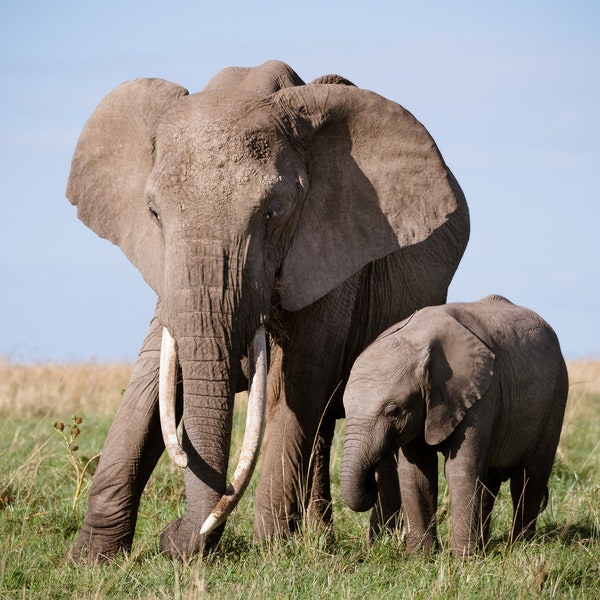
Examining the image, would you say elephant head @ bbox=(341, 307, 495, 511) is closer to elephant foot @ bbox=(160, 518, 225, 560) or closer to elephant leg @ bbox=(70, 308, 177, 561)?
elephant foot @ bbox=(160, 518, 225, 560)

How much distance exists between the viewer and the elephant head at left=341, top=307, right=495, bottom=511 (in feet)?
21.1

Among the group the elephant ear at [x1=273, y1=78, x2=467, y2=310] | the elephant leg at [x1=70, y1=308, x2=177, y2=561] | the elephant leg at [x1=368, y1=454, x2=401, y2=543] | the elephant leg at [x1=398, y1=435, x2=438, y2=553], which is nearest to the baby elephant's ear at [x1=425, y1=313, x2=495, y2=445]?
the elephant leg at [x1=398, y1=435, x2=438, y2=553]

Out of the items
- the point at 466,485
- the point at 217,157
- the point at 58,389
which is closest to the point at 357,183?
the point at 217,157

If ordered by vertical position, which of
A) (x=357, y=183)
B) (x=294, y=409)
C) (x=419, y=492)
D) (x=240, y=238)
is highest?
(x=357, y=183)

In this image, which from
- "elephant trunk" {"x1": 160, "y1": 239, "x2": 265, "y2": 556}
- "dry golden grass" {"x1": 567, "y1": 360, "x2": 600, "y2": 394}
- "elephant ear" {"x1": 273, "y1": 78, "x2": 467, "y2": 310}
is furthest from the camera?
"dry golden grass" {"x1": 567, "y1": 360, "x2": 600, "y2": 394}

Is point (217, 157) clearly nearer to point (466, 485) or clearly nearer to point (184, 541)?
point (184, 541)

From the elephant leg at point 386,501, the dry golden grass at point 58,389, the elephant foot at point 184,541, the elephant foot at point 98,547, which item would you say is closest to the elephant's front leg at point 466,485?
the elephant leg at point 386,501

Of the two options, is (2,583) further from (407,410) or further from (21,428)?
(21,428)

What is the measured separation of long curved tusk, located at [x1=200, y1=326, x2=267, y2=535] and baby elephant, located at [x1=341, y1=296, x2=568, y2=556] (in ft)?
1.57

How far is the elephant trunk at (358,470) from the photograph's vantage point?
6.38 m

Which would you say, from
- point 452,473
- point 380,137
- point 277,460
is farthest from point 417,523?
point 380,137

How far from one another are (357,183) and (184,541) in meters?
2.16

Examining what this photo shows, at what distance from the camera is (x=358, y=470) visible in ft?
21.0

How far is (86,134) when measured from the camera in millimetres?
7402
